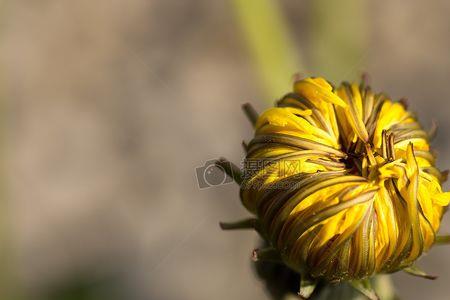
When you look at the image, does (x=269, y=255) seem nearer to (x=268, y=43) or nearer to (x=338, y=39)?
(x=268, y=43)

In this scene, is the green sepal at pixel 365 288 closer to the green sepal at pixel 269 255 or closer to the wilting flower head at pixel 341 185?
the wilting flower head at pixel 341 185

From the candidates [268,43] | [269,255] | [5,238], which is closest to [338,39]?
[268,43]

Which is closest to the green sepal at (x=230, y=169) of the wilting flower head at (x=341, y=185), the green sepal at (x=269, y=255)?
the wilting flower head at (x=341, y=185)

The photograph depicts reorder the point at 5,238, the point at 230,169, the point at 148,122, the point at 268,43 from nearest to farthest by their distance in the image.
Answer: the point at 230,169 < the point at 5,238 < the point at 268,43 < the point at 148,122

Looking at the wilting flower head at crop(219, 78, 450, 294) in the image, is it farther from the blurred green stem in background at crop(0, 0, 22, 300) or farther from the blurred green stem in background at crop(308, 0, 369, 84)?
the blurred green stem in background at crop(0, 0, 22, 300)

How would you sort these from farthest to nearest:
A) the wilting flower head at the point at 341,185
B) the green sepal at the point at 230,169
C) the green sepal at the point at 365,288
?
1. the green sepal at the point at 230,169
2. the green sepal at the point at 365,288
3. the wilting flower head at the point at 341,185
